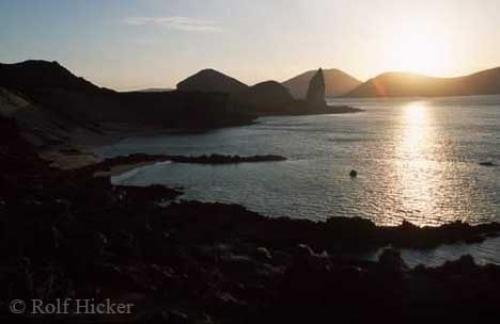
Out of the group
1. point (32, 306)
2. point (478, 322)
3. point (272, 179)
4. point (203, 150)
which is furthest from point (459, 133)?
point (32, 306)

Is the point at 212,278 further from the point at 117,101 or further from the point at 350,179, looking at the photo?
the point at 117,101

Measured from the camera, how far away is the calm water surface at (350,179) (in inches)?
1907

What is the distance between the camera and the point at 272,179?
65.5 metres

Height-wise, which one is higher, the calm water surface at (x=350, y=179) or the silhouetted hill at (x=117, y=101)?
the silhouetted hill at (x=117, y=101)

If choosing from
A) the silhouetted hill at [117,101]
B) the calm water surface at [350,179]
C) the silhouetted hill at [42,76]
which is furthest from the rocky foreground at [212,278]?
the silhouetted hill at [42,76]

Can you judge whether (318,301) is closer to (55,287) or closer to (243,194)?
(55,287)

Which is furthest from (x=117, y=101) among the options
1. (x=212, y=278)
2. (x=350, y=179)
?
(x=212, y=278)

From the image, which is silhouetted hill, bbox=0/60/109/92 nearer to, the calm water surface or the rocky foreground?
the calm water surface

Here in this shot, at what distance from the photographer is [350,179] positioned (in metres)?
64.3

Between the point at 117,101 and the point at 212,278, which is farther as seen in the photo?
the point at 117,101

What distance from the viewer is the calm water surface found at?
4844 cm

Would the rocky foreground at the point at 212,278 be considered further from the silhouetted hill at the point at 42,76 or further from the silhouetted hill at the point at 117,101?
the silhouetted hill at the point at 42,76

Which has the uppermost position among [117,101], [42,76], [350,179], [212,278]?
[42,76]

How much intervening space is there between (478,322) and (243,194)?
34.8 meters
